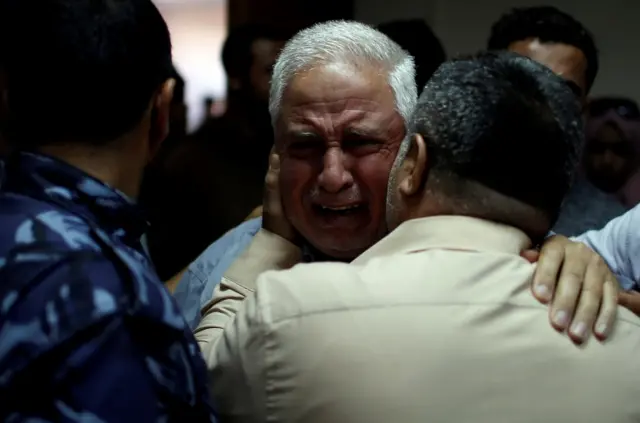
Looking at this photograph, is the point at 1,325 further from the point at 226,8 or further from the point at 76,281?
the point at 226,8

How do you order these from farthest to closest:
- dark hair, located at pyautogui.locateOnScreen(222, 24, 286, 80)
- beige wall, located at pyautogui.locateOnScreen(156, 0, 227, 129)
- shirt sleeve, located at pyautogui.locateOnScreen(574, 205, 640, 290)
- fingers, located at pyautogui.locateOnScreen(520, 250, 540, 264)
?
beige wall, located at pyautogui.locateOnScreen(156, 0, 227, 129)
dark hair, located at pyautogui.locateOnScreen(222, 24, 286, 80)
shirt sleeve, located at pyautogui.locateOnScreen(574, 205, 640, 290)
fingers, located at pyautogui.locateOnScreen(520, 250, 540, 264)

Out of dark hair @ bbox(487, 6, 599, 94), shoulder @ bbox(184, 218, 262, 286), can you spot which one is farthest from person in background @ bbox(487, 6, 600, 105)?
shoulder @ bbox(184, 218, 262, 286)

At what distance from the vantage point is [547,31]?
2.18m

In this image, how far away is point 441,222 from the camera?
3.52ft

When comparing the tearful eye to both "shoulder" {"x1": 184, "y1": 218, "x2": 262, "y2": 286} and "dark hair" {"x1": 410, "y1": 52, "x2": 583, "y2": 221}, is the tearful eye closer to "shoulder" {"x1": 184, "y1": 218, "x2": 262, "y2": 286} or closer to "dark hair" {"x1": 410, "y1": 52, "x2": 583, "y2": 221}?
"shoulder" {"x1": 184, "y1": 218, "x2": 262, "y2": 286}

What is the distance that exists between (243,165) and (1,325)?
1.99 metres

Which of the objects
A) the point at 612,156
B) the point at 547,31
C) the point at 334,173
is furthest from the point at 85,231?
the point at 612,156

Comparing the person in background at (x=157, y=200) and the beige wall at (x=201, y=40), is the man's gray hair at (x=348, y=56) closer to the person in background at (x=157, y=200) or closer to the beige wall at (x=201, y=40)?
the person in background at (x=157, y=200)

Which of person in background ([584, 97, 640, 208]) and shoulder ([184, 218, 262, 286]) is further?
person in background ([584, 97, 640, 208])

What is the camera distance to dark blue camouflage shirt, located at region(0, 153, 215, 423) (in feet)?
A: 2.76

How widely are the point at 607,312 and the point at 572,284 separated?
0.17 feet

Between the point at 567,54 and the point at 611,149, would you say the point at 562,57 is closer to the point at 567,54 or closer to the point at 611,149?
the point at 567,54

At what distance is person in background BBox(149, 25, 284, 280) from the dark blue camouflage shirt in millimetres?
1690

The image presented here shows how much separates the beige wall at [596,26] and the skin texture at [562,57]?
1156 millimetres
